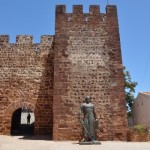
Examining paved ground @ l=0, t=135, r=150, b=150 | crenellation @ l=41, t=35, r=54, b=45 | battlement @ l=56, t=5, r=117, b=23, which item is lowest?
paved ground @ l=0, t=135, r=150, b=150

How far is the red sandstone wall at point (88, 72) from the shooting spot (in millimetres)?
11430

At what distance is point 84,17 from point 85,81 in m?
3.59

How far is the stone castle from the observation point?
1154 cm

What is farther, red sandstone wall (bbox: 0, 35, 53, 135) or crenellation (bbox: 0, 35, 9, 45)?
crenellation (bbox: 0, 35, 9, 45)

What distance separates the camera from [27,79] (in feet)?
46.1

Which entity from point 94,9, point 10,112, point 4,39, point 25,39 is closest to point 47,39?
point 25,39

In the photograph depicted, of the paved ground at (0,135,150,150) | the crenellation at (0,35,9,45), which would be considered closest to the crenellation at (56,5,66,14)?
the crenellation at (0,35,9,45)

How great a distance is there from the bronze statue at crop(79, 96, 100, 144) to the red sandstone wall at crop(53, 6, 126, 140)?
165 centimetres

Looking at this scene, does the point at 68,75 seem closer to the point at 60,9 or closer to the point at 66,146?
the point at 60,9

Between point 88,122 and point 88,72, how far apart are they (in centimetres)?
317

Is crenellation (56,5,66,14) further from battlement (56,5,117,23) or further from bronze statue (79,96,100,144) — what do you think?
bronze statue (79,96,100,144)

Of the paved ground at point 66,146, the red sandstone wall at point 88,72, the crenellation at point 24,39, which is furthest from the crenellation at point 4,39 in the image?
the paved ground at point 66,146

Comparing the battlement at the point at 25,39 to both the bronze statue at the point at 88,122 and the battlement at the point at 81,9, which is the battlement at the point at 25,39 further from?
the bronze statue at the point at 88,122

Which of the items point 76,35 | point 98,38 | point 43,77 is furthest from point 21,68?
point 98,38
